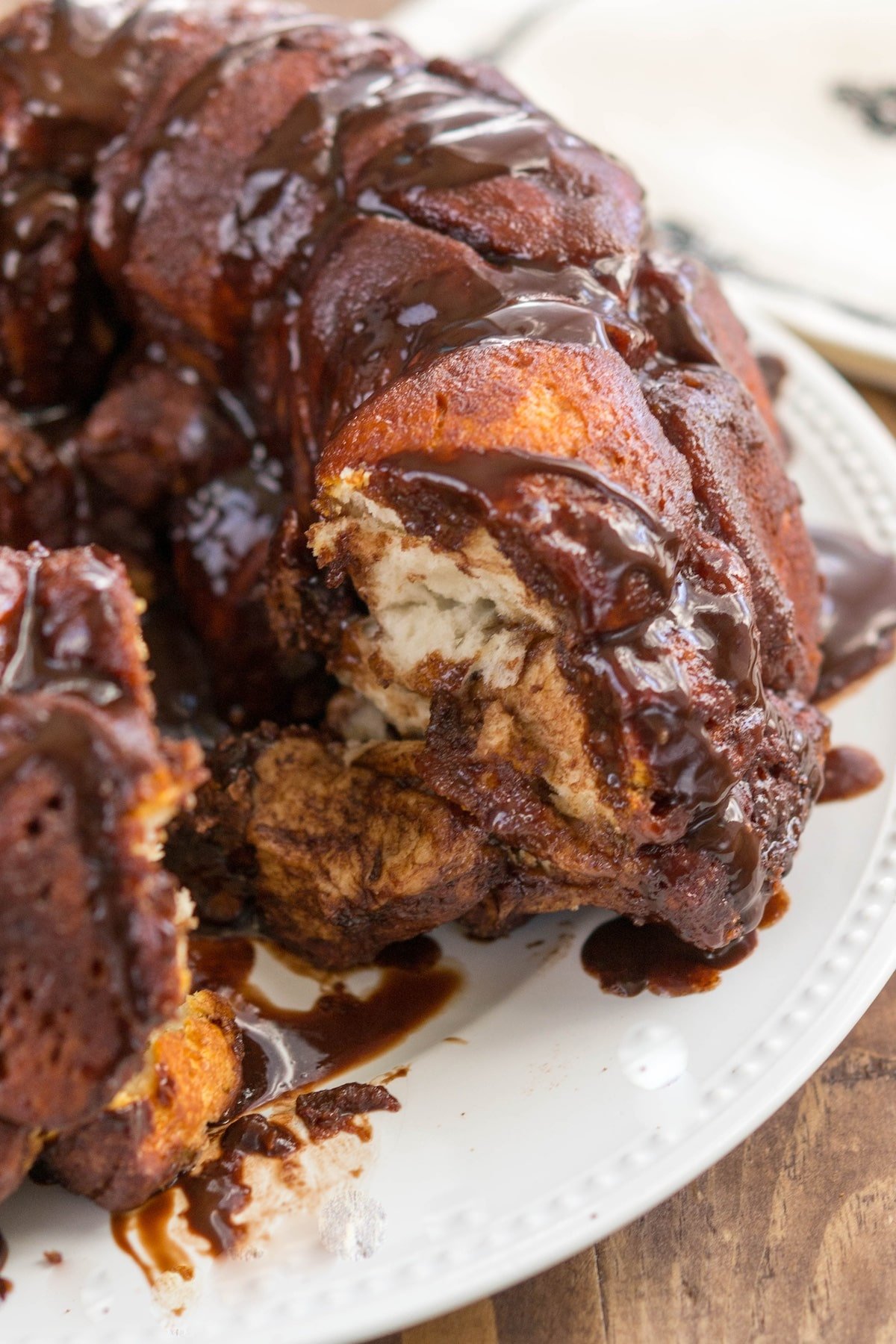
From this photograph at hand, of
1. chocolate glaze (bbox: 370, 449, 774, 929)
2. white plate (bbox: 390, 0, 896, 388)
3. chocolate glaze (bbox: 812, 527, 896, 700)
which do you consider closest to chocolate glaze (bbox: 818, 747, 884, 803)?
chocolate glaze (bbox: 812, 527, 896, 700)

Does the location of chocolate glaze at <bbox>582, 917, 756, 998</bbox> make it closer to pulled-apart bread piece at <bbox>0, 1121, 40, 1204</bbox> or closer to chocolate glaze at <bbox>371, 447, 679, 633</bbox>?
chocolate glaze at <bbox>371, 447, 679, 633</bbox>


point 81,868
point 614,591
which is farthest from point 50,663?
point 614,591

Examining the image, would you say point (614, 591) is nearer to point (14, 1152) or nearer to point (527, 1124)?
point (527, 1124)

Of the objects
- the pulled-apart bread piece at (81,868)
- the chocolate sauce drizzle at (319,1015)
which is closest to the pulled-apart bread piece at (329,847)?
the chocolate sauce drizzle at (319,1015)

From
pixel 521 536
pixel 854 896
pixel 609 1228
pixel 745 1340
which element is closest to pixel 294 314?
pixel 521 536

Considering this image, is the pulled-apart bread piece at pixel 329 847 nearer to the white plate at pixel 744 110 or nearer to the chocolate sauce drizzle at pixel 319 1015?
the chocolate sauce drizzle at pixel 319 1015

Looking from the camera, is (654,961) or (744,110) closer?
(654,961)

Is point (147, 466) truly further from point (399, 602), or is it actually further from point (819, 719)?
point (819, 719)
